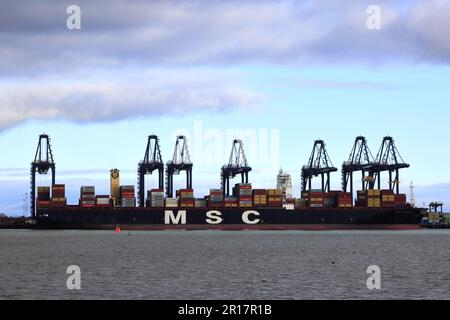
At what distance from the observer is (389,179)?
15938 centimetres

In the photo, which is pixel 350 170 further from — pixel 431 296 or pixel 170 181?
pixel 431 296

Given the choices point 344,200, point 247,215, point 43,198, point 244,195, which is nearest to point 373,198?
point 344,200

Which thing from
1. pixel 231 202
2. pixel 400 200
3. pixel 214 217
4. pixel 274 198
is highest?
pixel 274 198

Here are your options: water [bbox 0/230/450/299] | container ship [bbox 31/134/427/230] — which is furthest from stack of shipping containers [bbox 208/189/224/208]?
water [bbox 0/230/450/299]

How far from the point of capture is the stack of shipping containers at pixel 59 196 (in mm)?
149000

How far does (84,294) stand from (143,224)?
108 meters

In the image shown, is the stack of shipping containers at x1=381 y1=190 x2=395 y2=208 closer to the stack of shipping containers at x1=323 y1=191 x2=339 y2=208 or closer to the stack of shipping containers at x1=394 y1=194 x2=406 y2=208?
the stack of shipping containers at x1=394 y1=194 x2=406 y2=208

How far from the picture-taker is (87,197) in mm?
148625

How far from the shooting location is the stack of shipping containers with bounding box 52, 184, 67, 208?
14900 centimetres

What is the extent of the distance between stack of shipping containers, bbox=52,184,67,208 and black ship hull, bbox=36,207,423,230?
3.38 ft

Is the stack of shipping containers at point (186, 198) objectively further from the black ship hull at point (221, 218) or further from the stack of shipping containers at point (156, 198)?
the stack of shipping containers at point (156, 198)

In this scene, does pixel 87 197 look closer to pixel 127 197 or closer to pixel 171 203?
pixel 127 197

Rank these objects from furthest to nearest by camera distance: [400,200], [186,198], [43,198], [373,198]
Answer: [400,200] → [373,198] → [43,198] → [186,198]

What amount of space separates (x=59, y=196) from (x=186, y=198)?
2387 cm
